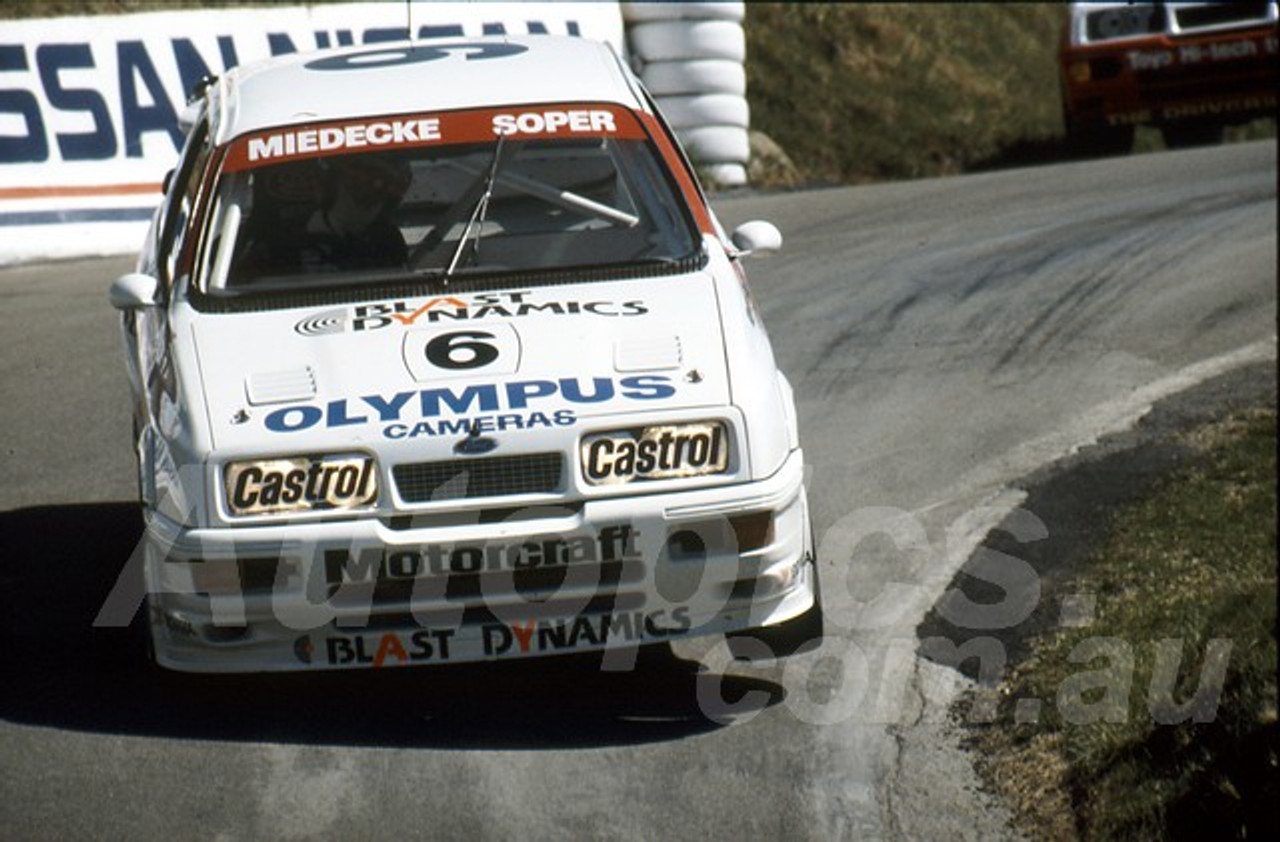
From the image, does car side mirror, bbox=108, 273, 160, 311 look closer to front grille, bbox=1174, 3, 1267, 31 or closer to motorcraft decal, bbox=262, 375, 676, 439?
motorcraft decal, bbox=262, 375, 676, 439

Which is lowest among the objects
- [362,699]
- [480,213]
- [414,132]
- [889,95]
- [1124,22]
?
[889,95]

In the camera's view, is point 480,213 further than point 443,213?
No

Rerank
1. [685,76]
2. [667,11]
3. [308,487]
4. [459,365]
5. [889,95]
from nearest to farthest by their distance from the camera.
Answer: [308,487], [459,365], [667,11], [685,76], [889,95]

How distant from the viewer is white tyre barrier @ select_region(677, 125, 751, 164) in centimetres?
1398

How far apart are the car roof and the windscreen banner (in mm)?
4395

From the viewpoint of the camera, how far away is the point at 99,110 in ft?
37.7

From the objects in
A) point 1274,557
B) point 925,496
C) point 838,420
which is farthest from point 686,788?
point 838,420

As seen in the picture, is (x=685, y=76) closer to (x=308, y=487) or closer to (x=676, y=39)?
(x=676, y=39)

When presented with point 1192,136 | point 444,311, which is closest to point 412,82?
point 444,311

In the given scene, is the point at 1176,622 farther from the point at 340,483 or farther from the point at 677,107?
the point at 677,107

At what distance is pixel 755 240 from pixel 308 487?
1.87m

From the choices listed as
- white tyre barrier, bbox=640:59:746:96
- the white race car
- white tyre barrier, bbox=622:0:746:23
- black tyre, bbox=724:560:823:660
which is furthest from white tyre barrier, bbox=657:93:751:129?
black tyre, bbox=724:560:823:660

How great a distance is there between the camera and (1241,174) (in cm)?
1283

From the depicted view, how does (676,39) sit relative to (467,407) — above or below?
below
